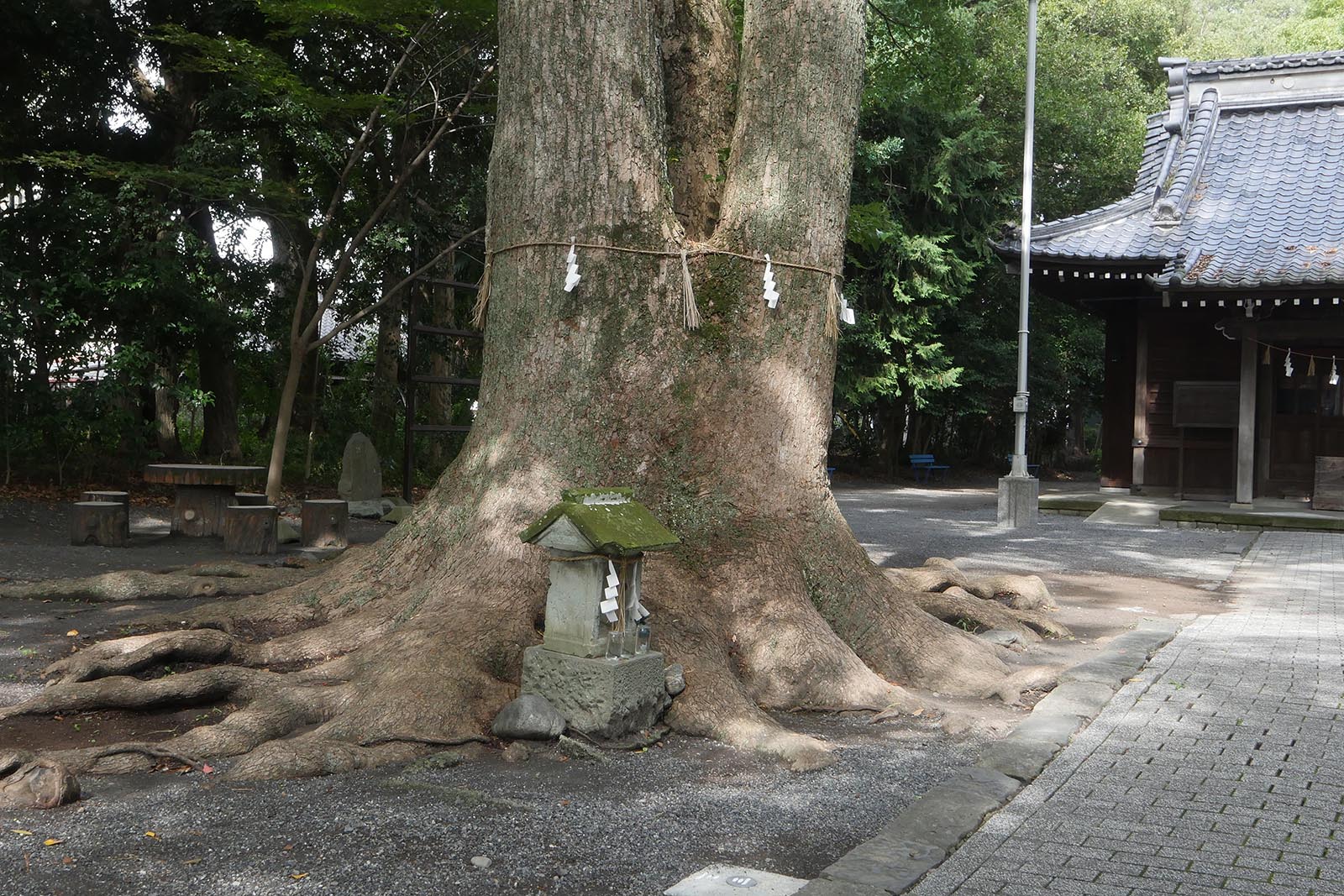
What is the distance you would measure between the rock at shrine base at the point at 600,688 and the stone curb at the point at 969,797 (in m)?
1.28

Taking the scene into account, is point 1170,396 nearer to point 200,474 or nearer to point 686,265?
point 686,265

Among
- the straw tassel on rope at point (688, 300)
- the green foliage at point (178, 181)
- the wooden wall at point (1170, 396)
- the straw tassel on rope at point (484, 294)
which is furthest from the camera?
the wooden wall at point (1170, 396)

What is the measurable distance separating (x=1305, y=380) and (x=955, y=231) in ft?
33.1

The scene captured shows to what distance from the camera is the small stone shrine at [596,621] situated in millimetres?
4516

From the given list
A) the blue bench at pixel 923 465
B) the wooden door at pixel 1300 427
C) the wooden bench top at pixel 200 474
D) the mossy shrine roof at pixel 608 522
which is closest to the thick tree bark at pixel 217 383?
the wooden bench top at pixel 200 474

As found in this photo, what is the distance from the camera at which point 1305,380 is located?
1591cm

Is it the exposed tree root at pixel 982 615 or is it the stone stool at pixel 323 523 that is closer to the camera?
the exposed tree root at pixel 982 615

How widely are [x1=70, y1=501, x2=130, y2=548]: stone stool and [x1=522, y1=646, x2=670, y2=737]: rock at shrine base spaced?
713cm

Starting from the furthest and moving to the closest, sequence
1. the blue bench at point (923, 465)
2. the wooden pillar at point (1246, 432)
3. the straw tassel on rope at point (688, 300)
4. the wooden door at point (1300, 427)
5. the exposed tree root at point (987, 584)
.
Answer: the blue bench at point (923, 465), the wooden door at point (1300, 427), the wooden pillar at point (1246, 432), the exposed tree root at point (987, 584), the straw tassel on rope at point (688, 300)

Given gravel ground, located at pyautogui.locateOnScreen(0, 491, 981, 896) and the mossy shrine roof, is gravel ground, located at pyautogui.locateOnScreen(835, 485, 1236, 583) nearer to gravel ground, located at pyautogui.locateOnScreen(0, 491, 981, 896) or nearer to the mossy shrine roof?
the mossy shrine roof

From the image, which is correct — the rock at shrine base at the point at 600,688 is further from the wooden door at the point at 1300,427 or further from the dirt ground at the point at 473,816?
the wooden door at the point at 1300,427

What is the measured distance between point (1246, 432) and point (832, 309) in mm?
11647

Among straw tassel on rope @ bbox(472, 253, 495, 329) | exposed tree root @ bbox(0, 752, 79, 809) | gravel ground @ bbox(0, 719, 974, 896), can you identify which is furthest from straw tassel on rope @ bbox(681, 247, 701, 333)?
exposed tree root @ bbox(0, 752, 79, 809)

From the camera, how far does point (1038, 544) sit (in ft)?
41.3
